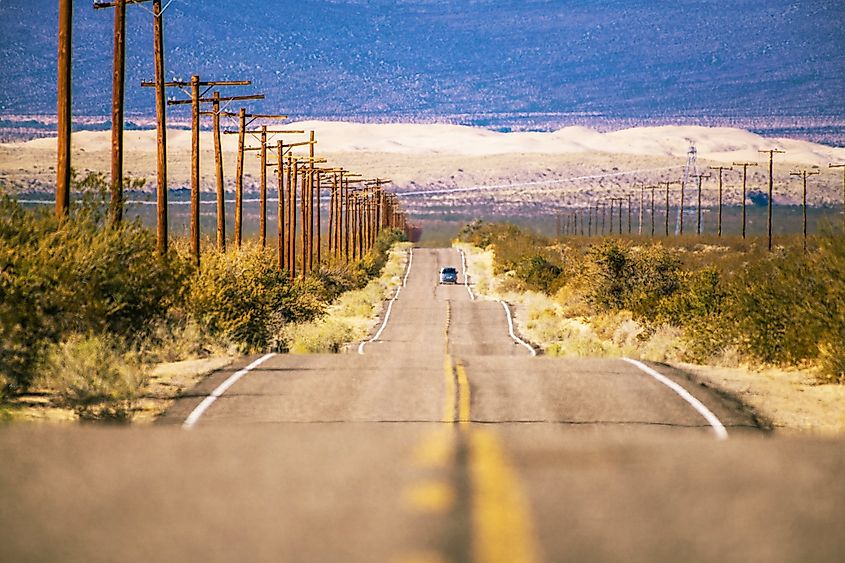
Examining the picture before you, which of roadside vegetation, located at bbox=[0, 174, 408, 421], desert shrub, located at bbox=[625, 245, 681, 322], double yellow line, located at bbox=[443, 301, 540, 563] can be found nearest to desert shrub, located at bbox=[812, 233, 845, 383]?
double yellow line, located at bbox=[443, 301, 540, 563]

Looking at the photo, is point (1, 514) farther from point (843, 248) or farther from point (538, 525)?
point (843, 248)

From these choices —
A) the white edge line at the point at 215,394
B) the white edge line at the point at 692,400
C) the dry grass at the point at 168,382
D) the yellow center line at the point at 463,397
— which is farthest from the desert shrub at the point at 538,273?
the yellow center line at the point at 463,397

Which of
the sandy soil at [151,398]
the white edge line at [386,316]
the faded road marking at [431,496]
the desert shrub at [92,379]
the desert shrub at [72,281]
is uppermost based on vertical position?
the desert shrub at [72,281]

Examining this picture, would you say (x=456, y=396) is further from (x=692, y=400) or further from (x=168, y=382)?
(x=168, y=382)

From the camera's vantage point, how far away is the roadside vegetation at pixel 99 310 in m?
19.1

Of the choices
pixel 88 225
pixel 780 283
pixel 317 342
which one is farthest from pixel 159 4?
pixel 780 283

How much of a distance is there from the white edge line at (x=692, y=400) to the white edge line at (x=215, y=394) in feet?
19.8

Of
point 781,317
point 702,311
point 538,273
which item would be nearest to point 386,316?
point 538,273

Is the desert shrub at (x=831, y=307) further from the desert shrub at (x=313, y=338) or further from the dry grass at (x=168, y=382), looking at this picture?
the desert shrub at (x=313, y=338)

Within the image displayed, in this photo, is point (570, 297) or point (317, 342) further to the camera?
point (570, 297)

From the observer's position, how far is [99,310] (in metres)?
23.0

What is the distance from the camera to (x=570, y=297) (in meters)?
68.0

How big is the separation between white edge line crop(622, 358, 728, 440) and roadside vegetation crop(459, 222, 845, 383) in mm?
2751

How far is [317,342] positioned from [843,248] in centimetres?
1815
